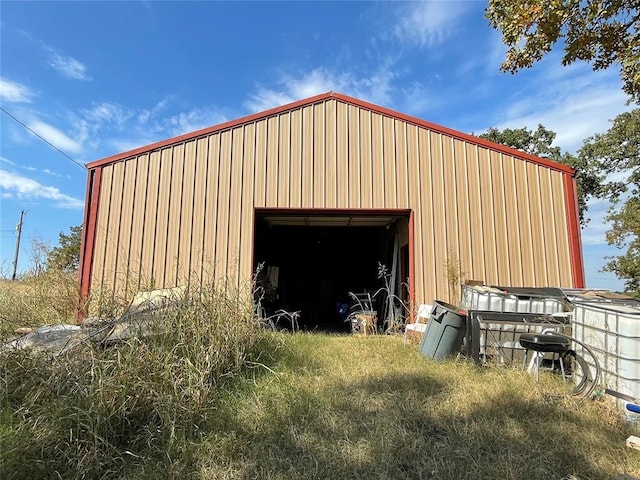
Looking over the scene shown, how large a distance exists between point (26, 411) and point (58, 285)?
3.29 meters

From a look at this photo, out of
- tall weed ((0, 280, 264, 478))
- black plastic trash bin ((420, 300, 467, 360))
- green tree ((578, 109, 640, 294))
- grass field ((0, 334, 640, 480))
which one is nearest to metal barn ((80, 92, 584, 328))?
black plastic trash bin ((420, 300, 467, 360))

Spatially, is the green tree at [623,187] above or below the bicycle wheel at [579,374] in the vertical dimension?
above

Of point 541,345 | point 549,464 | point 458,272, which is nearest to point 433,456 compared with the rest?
point 549,464

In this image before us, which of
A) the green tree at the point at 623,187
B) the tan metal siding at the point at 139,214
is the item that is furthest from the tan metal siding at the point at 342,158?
the green tree at the point at 623,187

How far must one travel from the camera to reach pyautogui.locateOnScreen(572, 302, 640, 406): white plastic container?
3.45 meters

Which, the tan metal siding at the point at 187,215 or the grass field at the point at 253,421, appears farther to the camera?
the tan metal siding at the point at 187,215

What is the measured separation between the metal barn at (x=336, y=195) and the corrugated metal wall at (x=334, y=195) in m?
0.02

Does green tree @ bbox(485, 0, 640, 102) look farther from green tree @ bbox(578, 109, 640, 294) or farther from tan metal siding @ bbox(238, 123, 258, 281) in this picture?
green tree @ bbox(578, 109, 640, 294)

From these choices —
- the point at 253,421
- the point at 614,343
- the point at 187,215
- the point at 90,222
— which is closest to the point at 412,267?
the point at 614,343

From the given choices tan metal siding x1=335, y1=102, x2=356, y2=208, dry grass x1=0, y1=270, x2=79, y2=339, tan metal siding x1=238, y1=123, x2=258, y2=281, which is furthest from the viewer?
tan metal siding x1=335, y1=102, x2=356, y2=208

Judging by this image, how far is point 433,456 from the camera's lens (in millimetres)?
2623

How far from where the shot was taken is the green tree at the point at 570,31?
5430mm

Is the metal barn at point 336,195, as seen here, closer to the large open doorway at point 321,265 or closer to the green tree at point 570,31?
the green tree at point 570,31

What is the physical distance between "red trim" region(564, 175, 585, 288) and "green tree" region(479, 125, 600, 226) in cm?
1514
